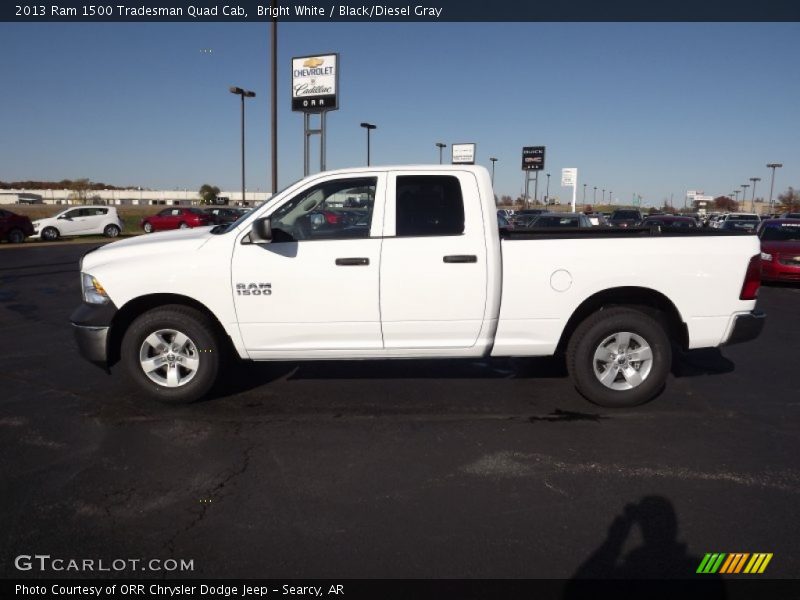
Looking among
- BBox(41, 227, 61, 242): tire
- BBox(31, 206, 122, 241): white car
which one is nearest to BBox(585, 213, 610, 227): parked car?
BBox(31, 206, 122, 241): white car

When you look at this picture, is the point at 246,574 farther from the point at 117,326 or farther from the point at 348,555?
the point at 117,326

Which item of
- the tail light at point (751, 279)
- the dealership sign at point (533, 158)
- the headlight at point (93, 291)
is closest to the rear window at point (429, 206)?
the tail light at point (751, 279)

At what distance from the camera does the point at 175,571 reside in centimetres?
291

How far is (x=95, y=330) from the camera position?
5004 millimetres

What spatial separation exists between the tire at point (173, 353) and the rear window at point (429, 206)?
6.10 ft

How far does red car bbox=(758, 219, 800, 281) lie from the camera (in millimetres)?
13055

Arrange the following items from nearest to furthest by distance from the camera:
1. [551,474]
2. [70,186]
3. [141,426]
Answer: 1. [551,474]
2. [141,426]
3. [70,186]

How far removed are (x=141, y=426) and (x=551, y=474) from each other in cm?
313

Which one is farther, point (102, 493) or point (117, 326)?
point (117, 326)

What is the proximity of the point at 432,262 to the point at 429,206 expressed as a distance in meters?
0.50

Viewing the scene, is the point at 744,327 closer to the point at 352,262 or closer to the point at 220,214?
the point at 352,262

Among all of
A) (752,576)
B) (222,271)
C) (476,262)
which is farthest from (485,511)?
(222,271)

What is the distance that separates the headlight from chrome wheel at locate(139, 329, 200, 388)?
1.59 feet

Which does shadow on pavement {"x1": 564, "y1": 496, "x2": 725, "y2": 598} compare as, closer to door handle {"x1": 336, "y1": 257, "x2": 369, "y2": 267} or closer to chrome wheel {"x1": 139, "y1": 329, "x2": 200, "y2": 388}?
door handle {"x1": 336, "y1": 257, "x2": 369, "y2": 267}
